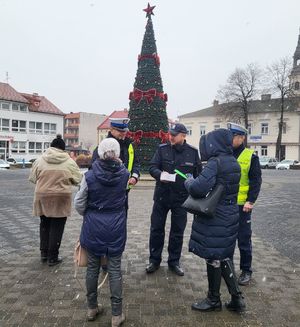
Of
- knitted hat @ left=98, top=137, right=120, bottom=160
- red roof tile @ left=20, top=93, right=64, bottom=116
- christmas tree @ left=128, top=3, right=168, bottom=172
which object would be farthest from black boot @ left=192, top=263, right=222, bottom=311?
red roof tile @ left=20, top=93, right=64, bottom=116

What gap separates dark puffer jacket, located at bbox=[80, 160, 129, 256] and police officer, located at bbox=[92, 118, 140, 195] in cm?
109

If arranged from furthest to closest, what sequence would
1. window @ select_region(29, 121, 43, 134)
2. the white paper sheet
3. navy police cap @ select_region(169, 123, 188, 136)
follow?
window @ select_region(29, 121, 43, 134) < navy police cap @ select_region(169, 123, 188, 136) < the white paper sheet

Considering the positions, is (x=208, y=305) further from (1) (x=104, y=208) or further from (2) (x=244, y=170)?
(2) (x=244, y=170)

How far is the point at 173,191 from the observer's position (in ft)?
15.8

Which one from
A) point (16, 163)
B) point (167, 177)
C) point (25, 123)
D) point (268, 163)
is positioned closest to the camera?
point (167, 177)

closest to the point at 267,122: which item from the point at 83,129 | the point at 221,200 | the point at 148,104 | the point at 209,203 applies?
the point at 148,104

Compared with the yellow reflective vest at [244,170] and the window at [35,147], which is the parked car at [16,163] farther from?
the yellow reflective vest at [244,170]

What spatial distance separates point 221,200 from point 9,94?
188 ft

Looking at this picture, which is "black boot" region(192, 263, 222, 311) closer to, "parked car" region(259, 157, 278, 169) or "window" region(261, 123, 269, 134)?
"parked car" region(259, 157, 278, 169)

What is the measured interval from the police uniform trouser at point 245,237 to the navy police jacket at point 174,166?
81 cm

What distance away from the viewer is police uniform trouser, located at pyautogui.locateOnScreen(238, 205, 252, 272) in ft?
14.9

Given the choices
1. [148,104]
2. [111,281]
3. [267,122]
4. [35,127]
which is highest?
[267,122]

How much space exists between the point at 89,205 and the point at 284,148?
56572 millimetres

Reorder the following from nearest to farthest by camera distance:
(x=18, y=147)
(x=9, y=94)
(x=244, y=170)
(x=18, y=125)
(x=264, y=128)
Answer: (x=244, y=170) → (x=9, y=94) → (x=18, y=147) → (x=18, y=125) → (x=264, y=128)
